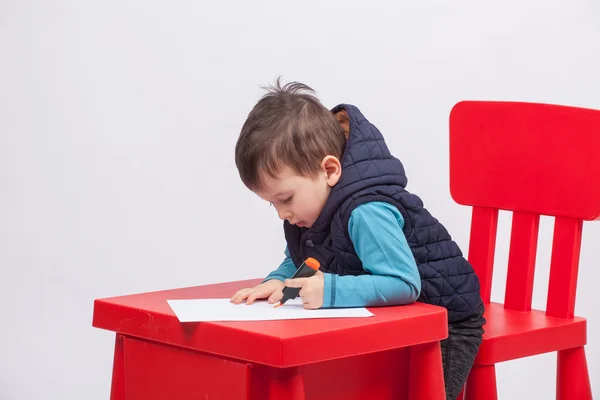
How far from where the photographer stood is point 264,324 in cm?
147

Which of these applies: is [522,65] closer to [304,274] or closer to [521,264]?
[521,264]

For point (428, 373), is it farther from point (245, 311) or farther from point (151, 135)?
point (151, 135)

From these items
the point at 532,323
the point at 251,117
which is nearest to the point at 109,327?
the point at 251,117

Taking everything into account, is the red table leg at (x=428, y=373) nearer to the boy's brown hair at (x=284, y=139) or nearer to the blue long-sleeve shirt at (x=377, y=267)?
the blue long-sleeve shirt at (x=377, y=267)

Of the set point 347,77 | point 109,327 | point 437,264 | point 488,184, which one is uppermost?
point 347,77

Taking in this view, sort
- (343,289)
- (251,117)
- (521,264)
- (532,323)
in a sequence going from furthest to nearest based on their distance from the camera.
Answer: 1. (521,264)
2. (532,323)
3. (251,117)
4. (343,289)

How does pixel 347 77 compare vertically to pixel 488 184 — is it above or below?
above

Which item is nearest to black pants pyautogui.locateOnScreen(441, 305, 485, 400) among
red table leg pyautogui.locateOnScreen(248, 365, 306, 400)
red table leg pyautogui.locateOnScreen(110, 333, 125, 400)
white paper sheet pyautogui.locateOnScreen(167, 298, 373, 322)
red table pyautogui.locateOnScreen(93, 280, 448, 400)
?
red table pyautogui.locateOnScreen(93, 280, 448, 400)

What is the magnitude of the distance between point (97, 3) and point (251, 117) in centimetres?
117

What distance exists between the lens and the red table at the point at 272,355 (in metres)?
1.43

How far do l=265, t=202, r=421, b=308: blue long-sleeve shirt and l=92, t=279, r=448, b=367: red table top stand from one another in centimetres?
2

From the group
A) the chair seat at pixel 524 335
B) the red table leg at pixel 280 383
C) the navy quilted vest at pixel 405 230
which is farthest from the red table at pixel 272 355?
the chair seat at pixel 524 335

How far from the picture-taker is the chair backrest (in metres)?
2.03

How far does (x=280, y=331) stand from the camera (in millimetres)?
1421
